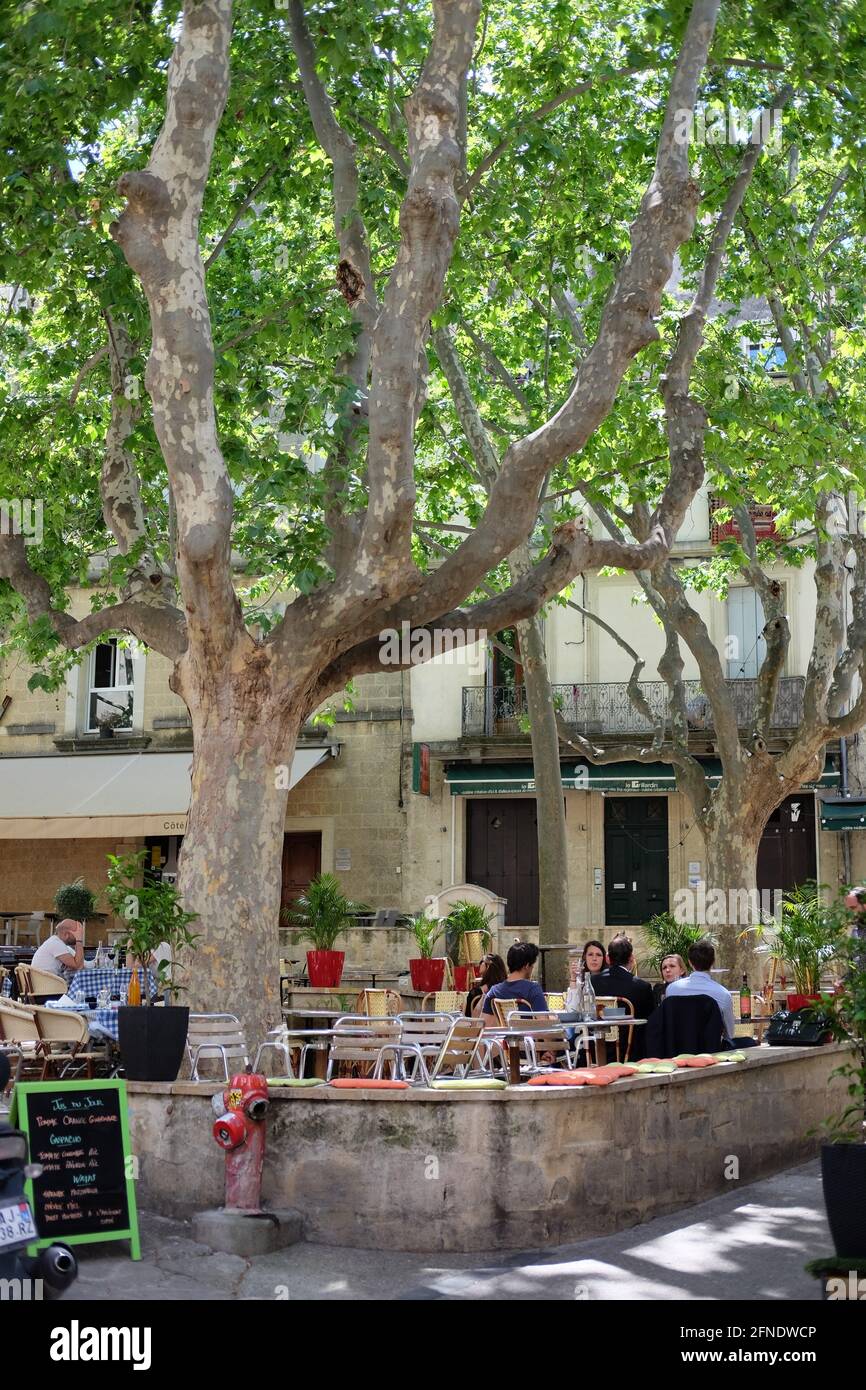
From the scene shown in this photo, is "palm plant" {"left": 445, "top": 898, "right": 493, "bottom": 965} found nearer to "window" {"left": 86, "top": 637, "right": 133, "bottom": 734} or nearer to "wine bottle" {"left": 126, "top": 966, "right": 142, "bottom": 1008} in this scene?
"wine bottle" {"left": 126, "top": 966, "right": 142, "bottom": 1008}

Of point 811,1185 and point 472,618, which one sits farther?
point 472,618

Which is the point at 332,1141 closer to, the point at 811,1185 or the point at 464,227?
the point at 811,1185

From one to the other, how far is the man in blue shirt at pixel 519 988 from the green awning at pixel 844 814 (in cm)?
1368

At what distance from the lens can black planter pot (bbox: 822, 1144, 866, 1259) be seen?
18.4 feet

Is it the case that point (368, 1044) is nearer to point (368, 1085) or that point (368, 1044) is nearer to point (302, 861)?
point (368, 1085)

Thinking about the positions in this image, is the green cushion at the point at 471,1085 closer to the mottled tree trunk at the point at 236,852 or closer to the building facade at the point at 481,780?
the mottled tree trunk at the point at 236,852

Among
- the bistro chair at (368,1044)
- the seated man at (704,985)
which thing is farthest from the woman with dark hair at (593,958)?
the bistro chair at (368,1044)

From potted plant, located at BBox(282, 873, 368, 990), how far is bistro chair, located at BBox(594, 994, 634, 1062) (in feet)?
13.9

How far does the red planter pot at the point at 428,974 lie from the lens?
15266 mm

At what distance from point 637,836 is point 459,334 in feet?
35.6

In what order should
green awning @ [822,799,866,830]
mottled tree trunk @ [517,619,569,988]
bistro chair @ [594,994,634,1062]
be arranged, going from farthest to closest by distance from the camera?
green awning @ [822,799,866,830], mottled tree trunk @ [517,619,569,988], bistro chair @ [594,994,634,1062]

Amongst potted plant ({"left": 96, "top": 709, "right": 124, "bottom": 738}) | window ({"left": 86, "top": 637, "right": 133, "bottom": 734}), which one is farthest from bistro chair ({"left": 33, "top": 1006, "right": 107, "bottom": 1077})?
window ({"left": 86, "top": 637, "right": 133, "bottom": 734})
